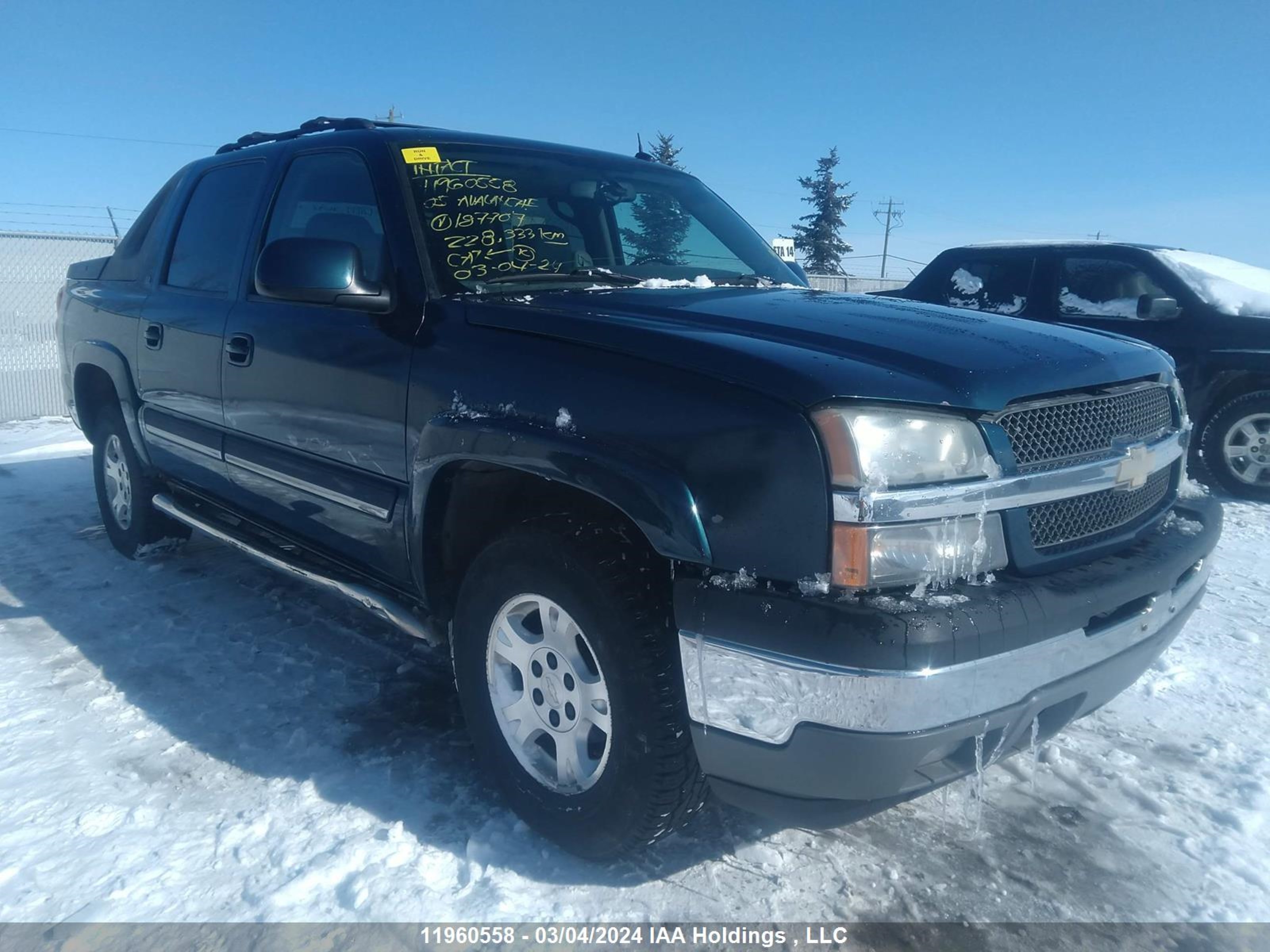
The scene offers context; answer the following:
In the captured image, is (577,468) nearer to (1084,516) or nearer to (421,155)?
(1084,516)

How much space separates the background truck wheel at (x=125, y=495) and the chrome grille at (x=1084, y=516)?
160 inches

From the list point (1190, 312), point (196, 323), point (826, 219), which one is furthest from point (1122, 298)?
point (826, 219)

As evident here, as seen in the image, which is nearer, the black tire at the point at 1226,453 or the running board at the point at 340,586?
the running board at the point at 340,586

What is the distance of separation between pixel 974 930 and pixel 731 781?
745mm

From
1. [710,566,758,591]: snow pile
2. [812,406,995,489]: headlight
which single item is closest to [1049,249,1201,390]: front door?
[812,406,995,489]: headlight

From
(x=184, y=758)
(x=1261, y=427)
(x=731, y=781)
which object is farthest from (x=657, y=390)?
(x=1261, y=427)

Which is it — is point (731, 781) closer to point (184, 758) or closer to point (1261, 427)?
point (184, 758)

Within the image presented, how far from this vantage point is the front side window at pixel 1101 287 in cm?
691

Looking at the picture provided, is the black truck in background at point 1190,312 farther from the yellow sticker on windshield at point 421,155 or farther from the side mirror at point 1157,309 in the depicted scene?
the yellow sticker on windshield at point 421,155

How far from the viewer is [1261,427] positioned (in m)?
6.42

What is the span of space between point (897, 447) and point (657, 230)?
74.3 inches

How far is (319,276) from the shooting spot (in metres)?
2.68

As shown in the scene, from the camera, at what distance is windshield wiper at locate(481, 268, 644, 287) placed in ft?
9.53

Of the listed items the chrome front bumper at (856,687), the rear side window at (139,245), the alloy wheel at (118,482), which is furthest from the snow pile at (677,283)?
the alloy wheel at (118,482)
